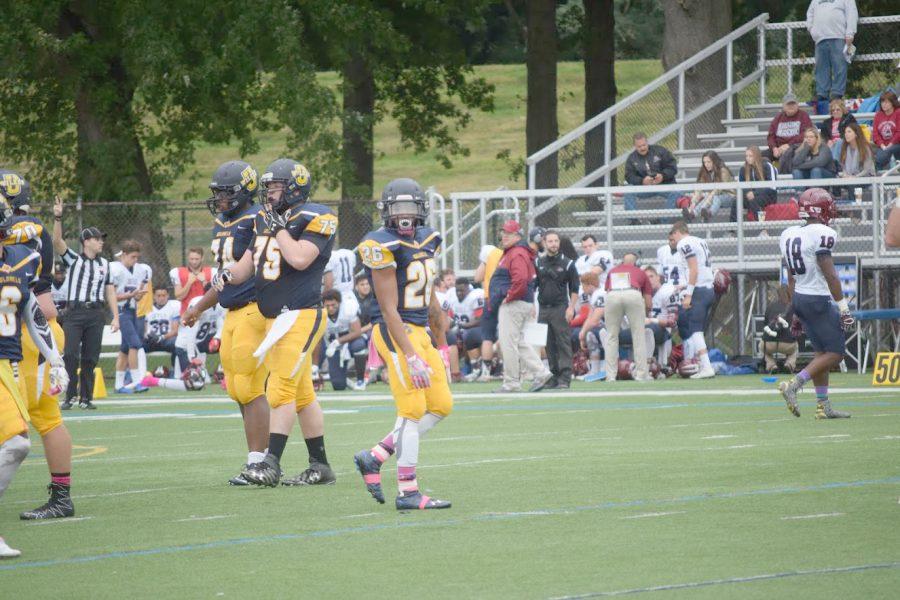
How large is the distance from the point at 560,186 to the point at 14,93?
41.1 ft

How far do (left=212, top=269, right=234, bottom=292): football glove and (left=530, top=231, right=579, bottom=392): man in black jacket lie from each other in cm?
907

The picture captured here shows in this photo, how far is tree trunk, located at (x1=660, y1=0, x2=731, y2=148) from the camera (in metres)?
25.8

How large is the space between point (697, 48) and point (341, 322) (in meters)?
8.91

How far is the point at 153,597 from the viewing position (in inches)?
245

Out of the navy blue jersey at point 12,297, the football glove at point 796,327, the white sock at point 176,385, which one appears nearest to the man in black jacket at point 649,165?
the football glove at point 796,327

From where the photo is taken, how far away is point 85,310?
58.7 ft

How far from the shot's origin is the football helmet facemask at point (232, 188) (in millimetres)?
9992

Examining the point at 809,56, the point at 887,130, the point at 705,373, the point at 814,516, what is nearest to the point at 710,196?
the point at 887,130

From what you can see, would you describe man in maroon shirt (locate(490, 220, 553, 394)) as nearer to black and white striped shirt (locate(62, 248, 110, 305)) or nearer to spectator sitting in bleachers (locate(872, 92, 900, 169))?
black and white striped shirt (locate(62, 248, 110, 305))

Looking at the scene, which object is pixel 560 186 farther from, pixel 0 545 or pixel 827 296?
pixel 0 545

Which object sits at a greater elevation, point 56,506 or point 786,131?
point 786,131

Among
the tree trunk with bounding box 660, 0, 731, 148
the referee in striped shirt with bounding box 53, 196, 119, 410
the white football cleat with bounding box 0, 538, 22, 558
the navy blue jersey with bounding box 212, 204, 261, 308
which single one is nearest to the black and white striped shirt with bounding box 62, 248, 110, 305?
the referee in striped shirt with bounding box 53, 196, 119, 410

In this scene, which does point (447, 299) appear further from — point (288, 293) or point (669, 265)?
point (288, 293)

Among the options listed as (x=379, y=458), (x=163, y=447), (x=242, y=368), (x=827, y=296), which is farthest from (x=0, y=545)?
(x=827, y=296)
